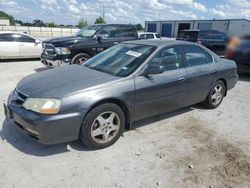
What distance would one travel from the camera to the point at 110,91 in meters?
3.27

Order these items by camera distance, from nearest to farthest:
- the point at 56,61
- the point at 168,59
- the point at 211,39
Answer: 1. the point at 168,59
2. the point at 56,61
3. the point at 211,39

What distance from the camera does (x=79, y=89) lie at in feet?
10.2

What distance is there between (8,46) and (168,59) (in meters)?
8.68

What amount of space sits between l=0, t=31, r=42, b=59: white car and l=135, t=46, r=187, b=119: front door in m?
8.59

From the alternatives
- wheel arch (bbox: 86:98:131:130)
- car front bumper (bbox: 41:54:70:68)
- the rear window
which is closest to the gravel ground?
wheel arch (bbox: 86:98:131:130)

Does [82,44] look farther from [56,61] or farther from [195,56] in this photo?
[195,56]

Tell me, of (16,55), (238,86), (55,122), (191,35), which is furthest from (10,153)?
(191,35)

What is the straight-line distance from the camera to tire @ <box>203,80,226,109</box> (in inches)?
199

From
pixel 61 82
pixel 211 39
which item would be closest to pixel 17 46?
pixel 61 82

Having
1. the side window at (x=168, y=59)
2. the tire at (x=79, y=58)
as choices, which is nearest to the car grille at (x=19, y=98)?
the side window at (x=168, y=59)

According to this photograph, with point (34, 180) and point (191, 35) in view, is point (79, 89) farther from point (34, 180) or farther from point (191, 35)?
point (191, 35)

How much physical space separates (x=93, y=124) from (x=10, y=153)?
1.21m

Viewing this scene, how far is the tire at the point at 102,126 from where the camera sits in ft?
10.4

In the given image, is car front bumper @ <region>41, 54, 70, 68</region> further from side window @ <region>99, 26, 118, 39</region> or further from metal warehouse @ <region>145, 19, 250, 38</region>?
metal warehouse @ <region>145, 19, 250, 38</region>
